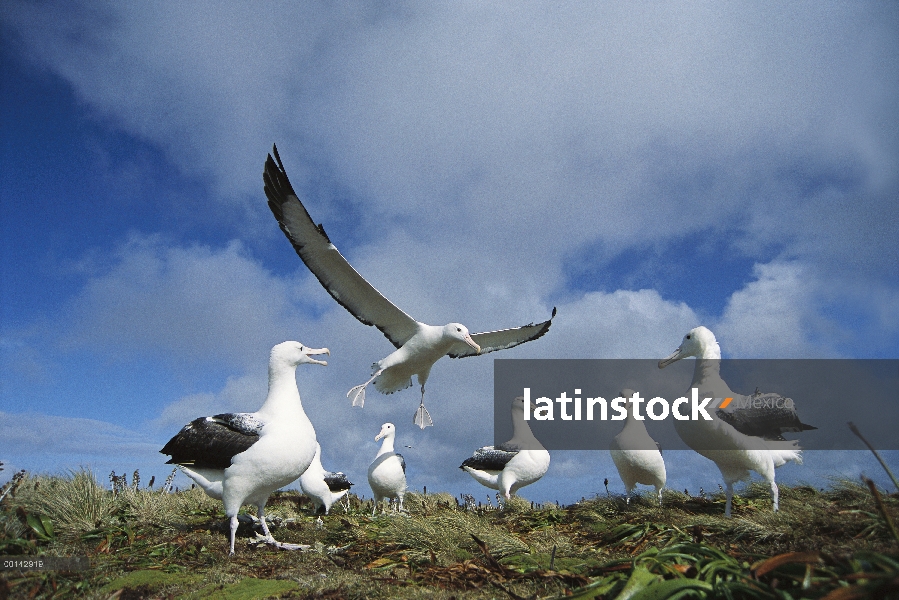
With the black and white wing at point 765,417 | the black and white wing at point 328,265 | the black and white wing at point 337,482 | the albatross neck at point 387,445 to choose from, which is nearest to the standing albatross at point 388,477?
the albatross neck at point 387,445

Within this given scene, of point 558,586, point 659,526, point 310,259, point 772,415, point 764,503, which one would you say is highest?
point 310,259

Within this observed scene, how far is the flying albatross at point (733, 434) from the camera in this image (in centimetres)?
832

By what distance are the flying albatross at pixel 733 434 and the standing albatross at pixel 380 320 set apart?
4792mm

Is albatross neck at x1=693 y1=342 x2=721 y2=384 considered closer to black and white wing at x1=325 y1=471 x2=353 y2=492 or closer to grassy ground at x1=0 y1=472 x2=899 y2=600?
grassy ground at x1=0 y1=472 x2=899 y2=600

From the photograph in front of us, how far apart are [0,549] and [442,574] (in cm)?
439

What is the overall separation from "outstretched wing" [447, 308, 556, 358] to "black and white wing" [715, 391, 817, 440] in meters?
6.08

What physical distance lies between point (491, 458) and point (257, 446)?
6553 millimetres

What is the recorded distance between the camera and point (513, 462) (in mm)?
11828

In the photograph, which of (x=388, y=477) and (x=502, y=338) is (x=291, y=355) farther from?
(x=502, y=338)

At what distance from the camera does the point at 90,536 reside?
24.6 feet

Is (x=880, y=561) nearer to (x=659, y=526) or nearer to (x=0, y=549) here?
(x=659, y=526)

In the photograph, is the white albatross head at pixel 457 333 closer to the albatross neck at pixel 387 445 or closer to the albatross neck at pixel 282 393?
the albatross neck at pixel 387 445

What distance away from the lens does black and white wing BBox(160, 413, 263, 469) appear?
7508mm

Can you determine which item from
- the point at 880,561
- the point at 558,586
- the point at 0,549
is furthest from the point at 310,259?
the point at 880,561
